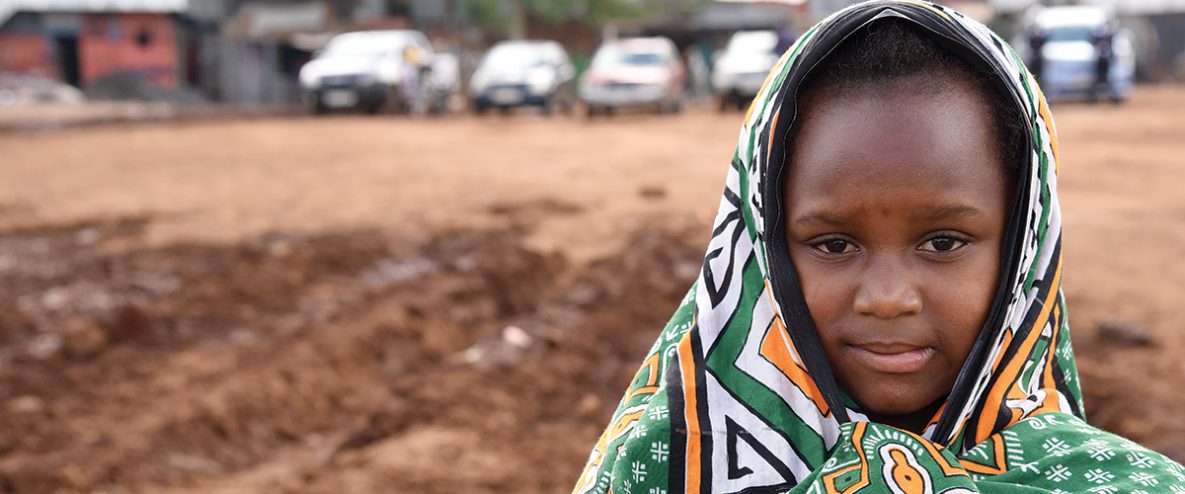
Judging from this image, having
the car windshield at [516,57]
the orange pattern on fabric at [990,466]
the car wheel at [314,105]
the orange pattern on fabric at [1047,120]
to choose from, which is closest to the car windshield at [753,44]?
the car windshield at [516,57]

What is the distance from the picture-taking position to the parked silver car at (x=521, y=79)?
58.2 ft

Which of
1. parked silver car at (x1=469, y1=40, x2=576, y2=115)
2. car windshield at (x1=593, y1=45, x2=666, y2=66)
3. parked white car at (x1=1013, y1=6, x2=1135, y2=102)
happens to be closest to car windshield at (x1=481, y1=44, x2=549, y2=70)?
parked silver car at (x1=469, y1=40, x2=576, y2=115)

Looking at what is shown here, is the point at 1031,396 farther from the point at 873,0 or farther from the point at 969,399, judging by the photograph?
the point at 873,0

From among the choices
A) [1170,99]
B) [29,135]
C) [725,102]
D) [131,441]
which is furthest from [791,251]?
[1170,99]

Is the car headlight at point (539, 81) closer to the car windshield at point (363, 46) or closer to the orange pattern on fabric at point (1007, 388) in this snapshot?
the car windshield at point (363, 46)

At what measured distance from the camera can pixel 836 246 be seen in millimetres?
1488

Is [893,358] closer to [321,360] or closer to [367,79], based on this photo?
[321,360]

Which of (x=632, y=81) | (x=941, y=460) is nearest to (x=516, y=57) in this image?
(x=632, y=81)

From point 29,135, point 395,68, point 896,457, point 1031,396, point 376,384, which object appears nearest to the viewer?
point 896,457

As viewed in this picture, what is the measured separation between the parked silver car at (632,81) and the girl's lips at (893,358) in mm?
15961

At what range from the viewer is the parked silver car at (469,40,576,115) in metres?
17.8

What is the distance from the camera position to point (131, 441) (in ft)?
12.5

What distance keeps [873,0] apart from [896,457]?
638mm

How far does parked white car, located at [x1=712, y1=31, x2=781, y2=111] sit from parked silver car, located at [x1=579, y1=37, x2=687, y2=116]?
2.66ft
